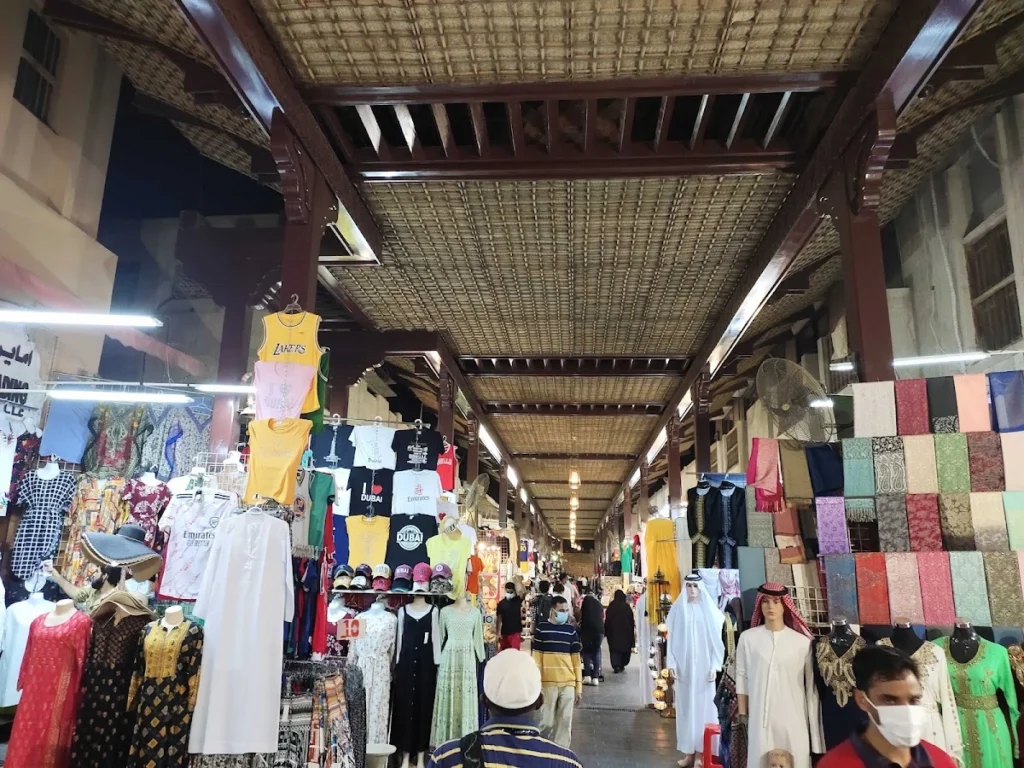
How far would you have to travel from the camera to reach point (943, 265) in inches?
246

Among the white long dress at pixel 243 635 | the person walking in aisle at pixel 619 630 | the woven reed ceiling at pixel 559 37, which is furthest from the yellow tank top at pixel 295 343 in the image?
the person walking in aisle at pixel 619 630

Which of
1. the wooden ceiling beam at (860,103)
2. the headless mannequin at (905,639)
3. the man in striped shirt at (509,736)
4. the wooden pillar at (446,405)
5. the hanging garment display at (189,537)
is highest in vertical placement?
the wooden ceiling beam at (860,103)

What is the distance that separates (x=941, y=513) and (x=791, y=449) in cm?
78

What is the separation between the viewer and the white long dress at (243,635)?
3.25 meters

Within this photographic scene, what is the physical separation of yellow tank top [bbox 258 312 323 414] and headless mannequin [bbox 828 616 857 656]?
2.94 metres

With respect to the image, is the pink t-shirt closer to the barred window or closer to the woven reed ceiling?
the woven reed ceiling

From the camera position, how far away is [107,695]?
345cm

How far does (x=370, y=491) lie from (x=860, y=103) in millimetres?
4735

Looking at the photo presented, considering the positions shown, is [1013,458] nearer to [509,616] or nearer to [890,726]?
[890,726]

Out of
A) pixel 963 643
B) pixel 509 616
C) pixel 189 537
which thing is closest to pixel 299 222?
pixel 189 537

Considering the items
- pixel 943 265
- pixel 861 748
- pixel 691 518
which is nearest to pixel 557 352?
pixel 691 518

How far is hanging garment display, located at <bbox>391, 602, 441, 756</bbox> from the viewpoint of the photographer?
5.25 meters

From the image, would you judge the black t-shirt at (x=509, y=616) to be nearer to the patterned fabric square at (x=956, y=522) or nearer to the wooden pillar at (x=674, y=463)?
the wooden pillar at (x=674, y=463)

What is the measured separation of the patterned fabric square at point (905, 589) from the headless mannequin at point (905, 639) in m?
0.04
